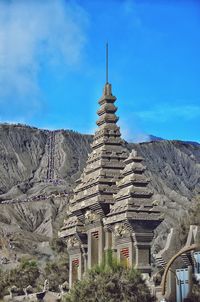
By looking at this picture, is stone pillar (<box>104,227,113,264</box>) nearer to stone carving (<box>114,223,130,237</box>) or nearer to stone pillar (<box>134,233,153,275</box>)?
stone carving (<box>114,223,130,237</box>)

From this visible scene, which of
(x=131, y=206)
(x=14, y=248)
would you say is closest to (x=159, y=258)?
(x=131, y=206)

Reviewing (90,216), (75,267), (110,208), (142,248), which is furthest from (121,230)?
(75,267)

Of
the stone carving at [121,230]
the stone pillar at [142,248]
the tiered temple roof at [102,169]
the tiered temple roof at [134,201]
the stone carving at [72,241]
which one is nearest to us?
the stone pillar at [142,248]

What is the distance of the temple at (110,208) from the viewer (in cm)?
5050

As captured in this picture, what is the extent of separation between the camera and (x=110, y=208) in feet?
176

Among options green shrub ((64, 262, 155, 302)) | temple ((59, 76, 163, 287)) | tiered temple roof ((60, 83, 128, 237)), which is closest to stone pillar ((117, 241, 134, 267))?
temple ((59, 76, 163, 287))

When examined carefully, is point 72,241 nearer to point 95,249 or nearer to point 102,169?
point 95,249

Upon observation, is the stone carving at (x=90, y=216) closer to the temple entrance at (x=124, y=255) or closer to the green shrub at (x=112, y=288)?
the temple entrance at (x=124, y=255)

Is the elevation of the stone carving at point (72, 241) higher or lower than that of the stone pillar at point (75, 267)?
higher

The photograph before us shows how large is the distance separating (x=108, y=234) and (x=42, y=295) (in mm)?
6474

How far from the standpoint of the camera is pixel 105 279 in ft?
145

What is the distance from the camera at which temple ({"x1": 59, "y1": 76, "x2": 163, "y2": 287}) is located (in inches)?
1988

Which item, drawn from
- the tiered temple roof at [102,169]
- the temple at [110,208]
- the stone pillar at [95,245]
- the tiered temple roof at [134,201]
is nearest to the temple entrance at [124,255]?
the temple at [110,208]

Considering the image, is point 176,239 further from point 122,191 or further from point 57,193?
point 57,193
